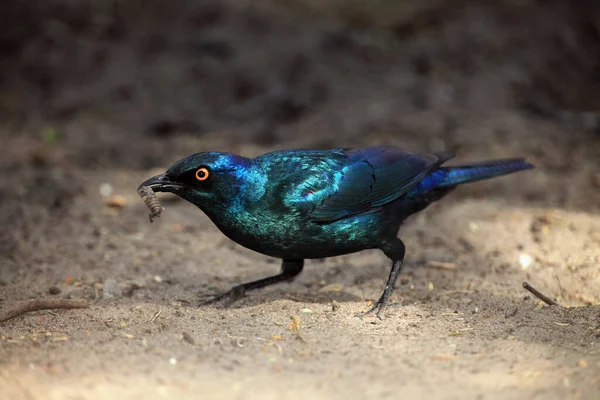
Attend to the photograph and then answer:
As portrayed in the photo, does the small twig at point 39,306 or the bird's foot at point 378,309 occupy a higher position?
the small twig at point 39,306

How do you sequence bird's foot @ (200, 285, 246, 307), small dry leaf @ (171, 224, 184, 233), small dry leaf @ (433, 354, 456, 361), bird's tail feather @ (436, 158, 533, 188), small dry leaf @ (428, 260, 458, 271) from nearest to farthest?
small dry leaf @ (433, 354, 456, 361)
bird's foot @ (200, 285, 246, 307)
bird's tail feather @ (436, 158, 533, 188)
small dry leaf @ (428, 260, 458, 271)
small dry leaf @ (171, 224, 184, 233)

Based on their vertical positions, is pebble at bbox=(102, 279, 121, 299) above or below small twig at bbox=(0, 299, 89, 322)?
below

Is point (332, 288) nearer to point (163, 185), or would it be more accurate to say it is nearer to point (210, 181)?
point (210, 181)

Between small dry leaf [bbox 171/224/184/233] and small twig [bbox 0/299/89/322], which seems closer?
small twig [bbox 0/299/89/322]

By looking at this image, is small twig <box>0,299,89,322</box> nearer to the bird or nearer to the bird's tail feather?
the bird

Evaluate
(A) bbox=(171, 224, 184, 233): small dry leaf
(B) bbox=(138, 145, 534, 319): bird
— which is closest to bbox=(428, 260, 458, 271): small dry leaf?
(B) bbox=(138, 145, 534, 319): bird

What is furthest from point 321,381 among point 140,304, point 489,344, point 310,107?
point 310,107

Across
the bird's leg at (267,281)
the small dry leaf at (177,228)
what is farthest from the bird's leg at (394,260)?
the small dry leaf at (177,228)

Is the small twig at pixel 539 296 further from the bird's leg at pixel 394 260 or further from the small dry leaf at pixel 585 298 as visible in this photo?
the bird's leg at pixel 394 260

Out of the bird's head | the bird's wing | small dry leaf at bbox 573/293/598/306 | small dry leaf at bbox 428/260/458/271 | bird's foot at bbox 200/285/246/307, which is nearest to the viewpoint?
the bird's head
